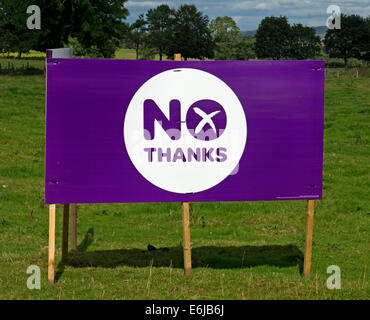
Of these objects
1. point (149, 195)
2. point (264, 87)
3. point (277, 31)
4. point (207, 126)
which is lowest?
point (149, 195)

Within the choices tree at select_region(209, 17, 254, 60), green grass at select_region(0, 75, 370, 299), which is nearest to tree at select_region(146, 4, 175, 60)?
tree at select_region(209, 17, 254, 60)

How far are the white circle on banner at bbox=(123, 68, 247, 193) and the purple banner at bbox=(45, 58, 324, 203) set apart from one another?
0.06 feet

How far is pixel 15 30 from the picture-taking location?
7469cm

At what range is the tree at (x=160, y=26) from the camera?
160m

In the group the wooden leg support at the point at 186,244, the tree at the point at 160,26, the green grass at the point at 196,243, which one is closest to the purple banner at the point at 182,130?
the wooden leg support at the point at 186,244

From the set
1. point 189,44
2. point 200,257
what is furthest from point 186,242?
point 189,44

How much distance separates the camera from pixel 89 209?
673 inches

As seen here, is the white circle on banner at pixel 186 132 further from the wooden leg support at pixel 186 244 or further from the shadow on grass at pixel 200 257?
the shadow on grass at pixel 200 257

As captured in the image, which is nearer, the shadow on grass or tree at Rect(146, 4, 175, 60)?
the shadow on grass

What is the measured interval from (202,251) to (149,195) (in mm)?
3144

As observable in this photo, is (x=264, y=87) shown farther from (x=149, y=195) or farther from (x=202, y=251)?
(x=202, y=251)

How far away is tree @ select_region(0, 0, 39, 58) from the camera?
67.6 meters

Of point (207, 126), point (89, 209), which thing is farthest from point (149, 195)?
point (89, 209)

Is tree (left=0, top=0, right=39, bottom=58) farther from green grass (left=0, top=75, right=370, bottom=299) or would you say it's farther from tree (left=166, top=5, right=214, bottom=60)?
tree (left=166, top=5, right=214, bottom=60)
